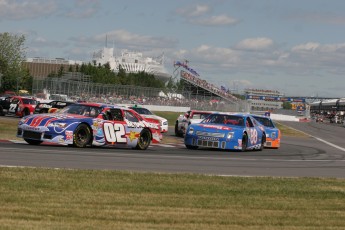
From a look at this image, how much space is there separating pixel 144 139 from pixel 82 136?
2.51 meters

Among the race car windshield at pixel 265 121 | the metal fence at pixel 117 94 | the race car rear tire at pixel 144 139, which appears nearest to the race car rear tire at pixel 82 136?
the race car rear tire at pixel 144 139

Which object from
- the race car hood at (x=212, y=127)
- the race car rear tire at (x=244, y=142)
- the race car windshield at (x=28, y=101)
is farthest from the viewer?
the race car windshield at (x=28, y=101)

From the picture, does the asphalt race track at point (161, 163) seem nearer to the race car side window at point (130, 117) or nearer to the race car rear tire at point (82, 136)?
the race car rear tire at point (82, 136)

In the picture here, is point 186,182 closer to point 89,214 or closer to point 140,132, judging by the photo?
point 89,214

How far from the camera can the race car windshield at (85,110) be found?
2195 centimetres

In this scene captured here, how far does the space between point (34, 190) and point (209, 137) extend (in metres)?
14.2

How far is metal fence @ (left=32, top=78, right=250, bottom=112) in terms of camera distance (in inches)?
3017

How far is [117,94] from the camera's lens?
82.5m

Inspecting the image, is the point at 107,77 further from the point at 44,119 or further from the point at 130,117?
the point at 44,119

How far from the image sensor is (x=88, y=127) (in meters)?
21.4

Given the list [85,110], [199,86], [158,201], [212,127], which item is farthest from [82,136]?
[199,86]

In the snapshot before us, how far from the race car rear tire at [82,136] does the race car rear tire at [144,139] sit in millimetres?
2037

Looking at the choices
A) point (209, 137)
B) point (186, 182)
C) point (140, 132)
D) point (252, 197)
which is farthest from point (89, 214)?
point (209, 137)

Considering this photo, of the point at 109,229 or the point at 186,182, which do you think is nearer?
the point at 109,229
